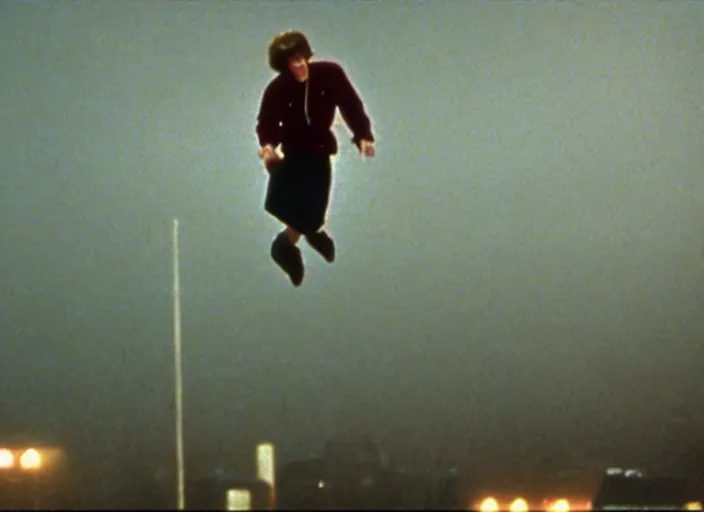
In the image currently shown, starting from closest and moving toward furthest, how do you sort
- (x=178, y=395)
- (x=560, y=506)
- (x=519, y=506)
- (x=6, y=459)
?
1. (x=178, y=395)
2. (x=519, y=506)
3. (x=6, y=459)
4. (x=560, y=506)

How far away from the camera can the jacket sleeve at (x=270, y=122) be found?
6.31m

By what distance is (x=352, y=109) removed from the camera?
634cm

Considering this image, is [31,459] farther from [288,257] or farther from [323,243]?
[323,243]

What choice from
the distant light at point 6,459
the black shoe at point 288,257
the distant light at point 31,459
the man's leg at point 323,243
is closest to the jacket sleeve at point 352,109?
the man's leg at point 323,243

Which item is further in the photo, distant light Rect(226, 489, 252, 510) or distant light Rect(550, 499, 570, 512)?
distant light Rect(550, 499, 570, 512)

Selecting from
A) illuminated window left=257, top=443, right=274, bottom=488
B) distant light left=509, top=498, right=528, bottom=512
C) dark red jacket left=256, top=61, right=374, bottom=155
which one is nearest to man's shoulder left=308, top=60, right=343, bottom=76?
dark red jacket left=256, top=61, right=374, bottom=155

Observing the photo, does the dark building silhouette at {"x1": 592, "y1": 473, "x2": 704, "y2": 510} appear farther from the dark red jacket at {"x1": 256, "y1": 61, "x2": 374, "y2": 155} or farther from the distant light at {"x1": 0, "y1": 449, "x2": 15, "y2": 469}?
the distant light at {"x1": 0, "y1": 449, "x2": 15, "y2": 469}


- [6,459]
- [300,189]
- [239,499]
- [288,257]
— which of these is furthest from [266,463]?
[6,459]

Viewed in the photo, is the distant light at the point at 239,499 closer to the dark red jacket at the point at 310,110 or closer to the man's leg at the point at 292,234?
the man's leg at the point at 292,234

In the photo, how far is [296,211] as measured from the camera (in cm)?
633

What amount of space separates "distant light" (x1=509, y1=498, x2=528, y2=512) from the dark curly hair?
149 inches

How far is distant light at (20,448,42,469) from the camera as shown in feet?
28.8

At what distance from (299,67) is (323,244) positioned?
91 cm

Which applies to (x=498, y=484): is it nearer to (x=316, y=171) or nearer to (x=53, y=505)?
(x=53, y=505)
